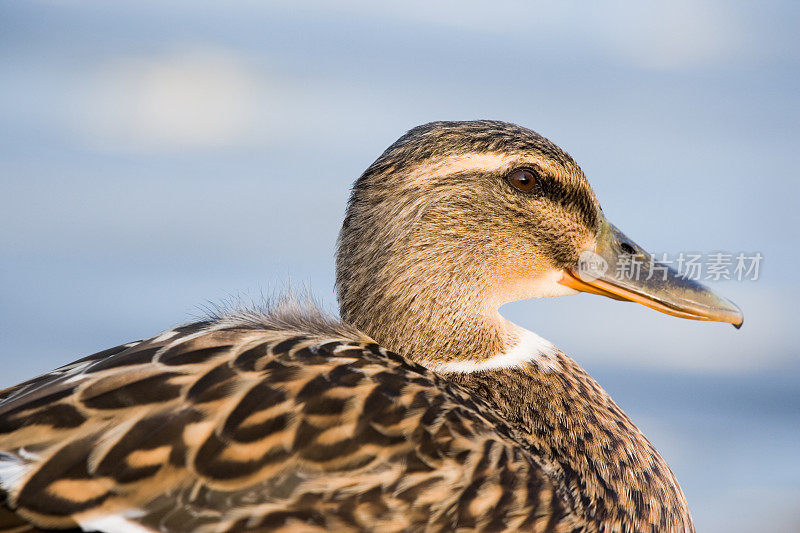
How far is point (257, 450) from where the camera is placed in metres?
2.34

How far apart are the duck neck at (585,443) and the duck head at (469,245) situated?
155 millimetres

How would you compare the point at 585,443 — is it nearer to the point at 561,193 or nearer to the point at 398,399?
the point at 398,399

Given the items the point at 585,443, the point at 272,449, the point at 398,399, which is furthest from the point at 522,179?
the point at 272,449

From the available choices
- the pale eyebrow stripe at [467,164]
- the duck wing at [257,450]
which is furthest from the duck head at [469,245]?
the duck wing at [257,450]

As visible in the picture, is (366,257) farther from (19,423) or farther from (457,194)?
(19,423)

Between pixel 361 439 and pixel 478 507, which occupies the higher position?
pixel 361 439

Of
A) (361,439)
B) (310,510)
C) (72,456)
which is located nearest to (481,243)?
(361,439)

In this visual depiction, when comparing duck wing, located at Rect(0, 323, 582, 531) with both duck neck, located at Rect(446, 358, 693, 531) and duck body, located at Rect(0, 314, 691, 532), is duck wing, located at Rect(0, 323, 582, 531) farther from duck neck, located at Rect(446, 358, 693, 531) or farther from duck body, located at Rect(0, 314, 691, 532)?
duck neck, located at Rect(446, 358, 693, 531)

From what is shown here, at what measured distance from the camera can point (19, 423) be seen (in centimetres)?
237

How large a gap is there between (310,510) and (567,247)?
1.27m

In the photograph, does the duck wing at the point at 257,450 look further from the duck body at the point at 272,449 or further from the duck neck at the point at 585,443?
the duck neck at the point at 585,443

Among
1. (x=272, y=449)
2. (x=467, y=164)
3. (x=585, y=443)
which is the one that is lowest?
(x=585, y=443)

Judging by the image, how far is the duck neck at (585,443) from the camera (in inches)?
108

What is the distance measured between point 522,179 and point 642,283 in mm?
499
